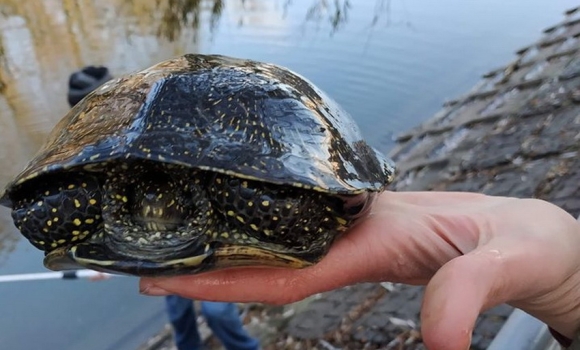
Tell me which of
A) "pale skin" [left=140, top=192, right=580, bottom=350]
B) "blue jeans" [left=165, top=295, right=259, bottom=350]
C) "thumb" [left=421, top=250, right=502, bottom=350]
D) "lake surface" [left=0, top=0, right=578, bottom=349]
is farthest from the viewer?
"lake surface" [left=0, top=0, right=578, bottom=349]

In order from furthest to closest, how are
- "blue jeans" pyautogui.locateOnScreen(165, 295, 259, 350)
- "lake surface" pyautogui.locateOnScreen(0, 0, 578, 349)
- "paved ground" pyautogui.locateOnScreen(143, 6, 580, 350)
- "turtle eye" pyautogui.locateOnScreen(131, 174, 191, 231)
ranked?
"lake surface" pyautogui.locateOnScreen(0, 0, 578, 349), "paved ground" pyautogui.locateOnScreen(143, 6, 580, 350), "blue jeans" pyautogui.locateOnScreen(165, 295, 259, 350), "turtle eye" pyautogui.locateOnScreen(131, 174, 191, 231)

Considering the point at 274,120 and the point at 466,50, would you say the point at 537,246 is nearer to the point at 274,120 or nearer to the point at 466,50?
the point at 274,120

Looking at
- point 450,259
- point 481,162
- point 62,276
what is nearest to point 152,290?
point 450,259

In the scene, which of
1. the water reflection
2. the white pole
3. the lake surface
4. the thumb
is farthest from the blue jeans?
the water reflection

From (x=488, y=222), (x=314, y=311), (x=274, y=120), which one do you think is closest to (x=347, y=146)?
(x=274, y=120)

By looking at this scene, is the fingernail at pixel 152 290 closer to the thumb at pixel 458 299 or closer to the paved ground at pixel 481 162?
the thumb at pixel 458 299

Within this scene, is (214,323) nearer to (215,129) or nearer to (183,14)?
(215,129)

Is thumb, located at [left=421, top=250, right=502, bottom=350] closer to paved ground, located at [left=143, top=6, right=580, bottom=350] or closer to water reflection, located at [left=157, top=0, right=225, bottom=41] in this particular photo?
paved ground, located at [left=143, top=6, right=580, bottom=350]

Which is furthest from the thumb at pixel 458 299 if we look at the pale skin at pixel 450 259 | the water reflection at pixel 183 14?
the water reflection at pixel 183 14
